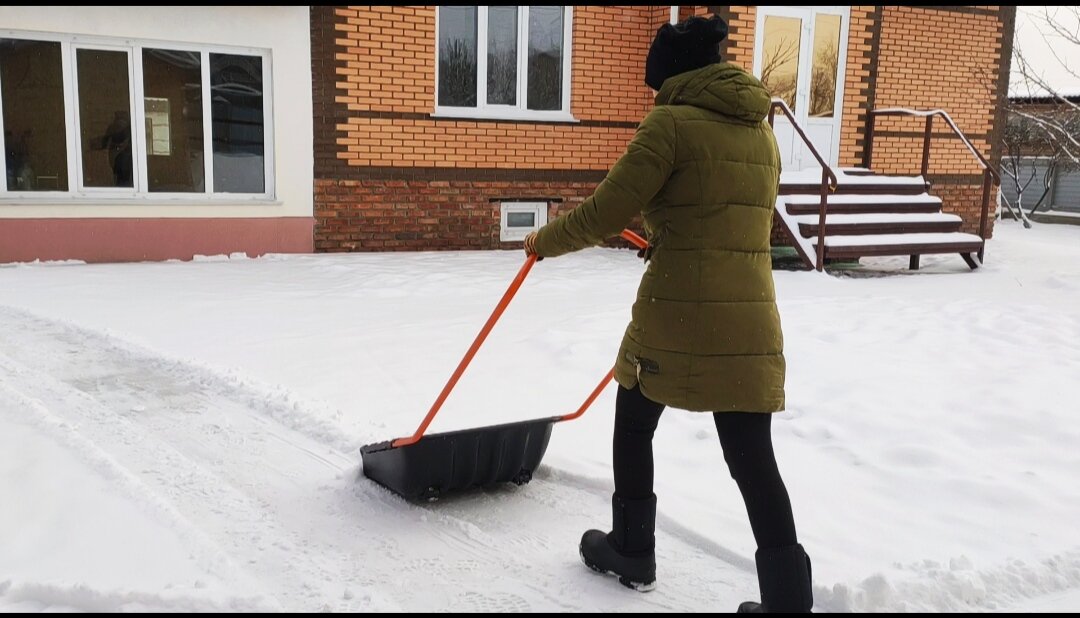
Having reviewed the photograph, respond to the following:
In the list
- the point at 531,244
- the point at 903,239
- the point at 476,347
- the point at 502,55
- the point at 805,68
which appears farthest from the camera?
the point at 805,68

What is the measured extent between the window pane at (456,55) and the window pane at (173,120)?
2481 millimetres

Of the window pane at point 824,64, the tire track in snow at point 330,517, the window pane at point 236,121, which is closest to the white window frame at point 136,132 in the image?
the window pane at point 236,121

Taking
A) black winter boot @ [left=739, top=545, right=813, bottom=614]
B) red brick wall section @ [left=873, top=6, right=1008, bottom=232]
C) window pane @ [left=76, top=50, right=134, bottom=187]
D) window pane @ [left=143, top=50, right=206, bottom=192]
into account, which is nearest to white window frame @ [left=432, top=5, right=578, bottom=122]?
window pane @ [left=143, top=50, right=206, bottom=192]

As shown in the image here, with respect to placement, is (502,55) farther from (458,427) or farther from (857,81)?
(458,427)

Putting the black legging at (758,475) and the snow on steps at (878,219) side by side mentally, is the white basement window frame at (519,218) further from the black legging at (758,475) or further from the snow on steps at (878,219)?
the black legging at (758,475)

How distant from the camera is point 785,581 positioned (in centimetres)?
229

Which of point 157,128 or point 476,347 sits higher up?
point 157,128

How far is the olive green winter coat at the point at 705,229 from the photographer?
2264 mm

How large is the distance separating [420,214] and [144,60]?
3019 mm

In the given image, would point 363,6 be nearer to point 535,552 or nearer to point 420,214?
point 420,214

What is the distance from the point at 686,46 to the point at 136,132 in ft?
25.4

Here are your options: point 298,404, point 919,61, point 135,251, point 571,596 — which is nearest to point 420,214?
point 135,251

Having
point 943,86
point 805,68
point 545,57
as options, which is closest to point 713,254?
point 545,57

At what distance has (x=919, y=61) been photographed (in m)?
11.5
